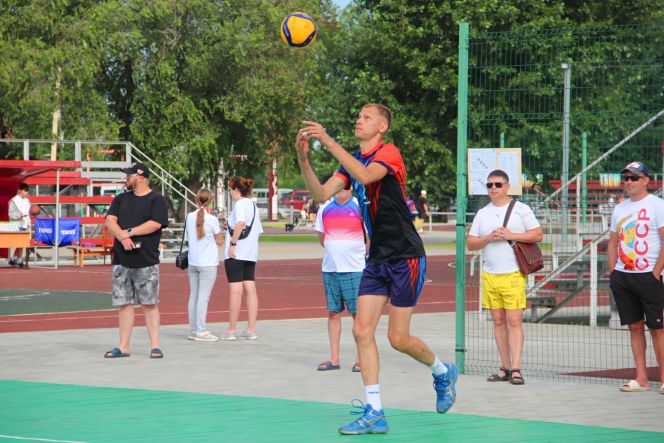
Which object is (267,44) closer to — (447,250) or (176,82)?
(176,82)

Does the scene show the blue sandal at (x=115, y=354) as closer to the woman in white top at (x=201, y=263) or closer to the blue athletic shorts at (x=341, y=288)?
the woman in white top at (x=201, y=263)

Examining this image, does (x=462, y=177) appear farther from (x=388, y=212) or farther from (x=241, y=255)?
(x=241, y=255)

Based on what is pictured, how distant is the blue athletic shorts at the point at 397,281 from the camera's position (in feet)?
27.4

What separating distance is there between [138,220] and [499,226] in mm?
3837

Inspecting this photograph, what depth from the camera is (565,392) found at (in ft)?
33.2

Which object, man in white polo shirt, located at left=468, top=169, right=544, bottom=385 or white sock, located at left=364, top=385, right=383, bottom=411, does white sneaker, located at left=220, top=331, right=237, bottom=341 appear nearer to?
man in white polo shirt, located at left=468, top=169, right=544, bottom=385

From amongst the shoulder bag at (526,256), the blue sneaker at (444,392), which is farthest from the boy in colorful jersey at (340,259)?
the blue sneaker at (444,392)

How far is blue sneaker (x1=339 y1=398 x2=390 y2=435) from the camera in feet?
26.7

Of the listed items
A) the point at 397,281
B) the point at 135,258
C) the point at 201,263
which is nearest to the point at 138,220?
the point at 135,258

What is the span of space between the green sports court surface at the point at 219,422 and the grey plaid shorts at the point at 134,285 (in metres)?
2.38

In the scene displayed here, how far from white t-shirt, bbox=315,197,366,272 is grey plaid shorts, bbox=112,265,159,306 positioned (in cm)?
191

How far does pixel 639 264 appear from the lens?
1013cm

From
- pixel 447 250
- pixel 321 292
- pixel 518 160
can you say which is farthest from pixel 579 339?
pixel 447 250

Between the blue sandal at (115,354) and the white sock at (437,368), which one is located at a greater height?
the white sock at (437,368)
